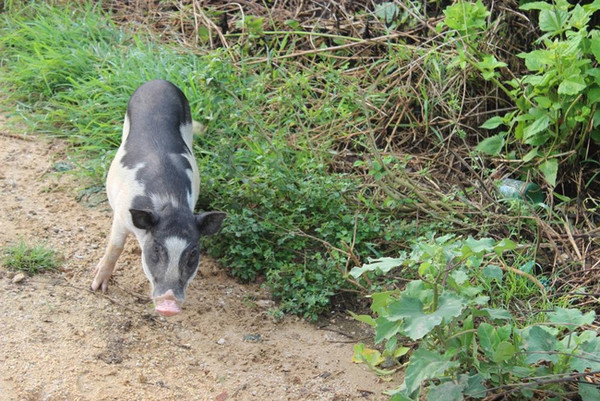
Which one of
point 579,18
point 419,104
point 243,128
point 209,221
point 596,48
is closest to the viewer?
point 209,221

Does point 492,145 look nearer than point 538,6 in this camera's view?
No

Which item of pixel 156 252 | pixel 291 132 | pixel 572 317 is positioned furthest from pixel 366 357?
pixel 291 132

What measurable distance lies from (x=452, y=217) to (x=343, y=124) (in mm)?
1356

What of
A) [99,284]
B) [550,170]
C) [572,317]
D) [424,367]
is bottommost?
[99,284]

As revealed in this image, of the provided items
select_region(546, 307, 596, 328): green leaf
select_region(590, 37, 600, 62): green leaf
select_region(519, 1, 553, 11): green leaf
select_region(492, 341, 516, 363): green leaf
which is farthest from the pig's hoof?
select_region(590, 37, 600, 62): green leaf

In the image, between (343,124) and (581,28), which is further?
(343,124)

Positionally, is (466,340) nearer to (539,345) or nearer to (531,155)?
(539,345)

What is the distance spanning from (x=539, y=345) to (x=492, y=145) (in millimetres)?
2442

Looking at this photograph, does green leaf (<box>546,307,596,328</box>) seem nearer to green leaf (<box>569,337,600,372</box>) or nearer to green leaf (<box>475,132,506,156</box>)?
green leaf (<box>569,337,600,372</box>)

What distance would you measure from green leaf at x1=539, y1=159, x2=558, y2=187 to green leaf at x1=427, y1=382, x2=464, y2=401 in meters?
2.24

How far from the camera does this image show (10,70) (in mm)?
7473

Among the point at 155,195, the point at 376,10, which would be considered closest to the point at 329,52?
the point at 376,10

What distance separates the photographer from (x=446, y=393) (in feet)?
12.3

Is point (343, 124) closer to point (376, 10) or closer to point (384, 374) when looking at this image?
point (376, 10)
